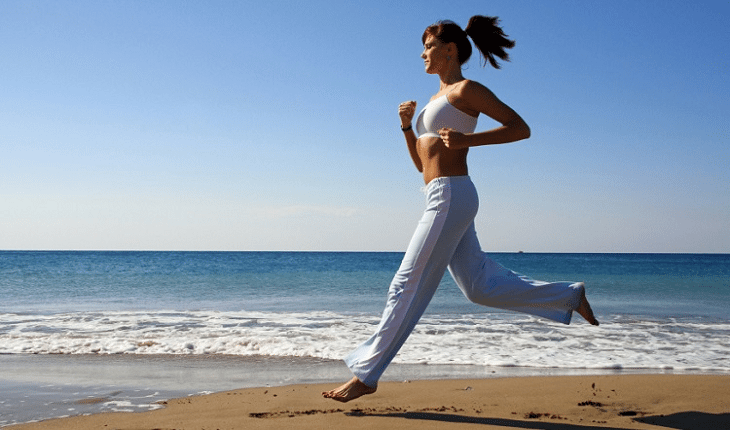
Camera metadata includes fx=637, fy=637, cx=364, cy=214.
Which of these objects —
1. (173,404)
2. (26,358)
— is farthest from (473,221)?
(26,358)

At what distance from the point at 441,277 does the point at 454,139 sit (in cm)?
66

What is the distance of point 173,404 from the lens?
3816 mm

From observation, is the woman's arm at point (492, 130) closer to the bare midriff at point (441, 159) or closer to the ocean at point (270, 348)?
the bare midriff at point (441, 159)

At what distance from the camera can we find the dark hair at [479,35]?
314 centimetres

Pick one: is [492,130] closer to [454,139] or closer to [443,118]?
[454,139]

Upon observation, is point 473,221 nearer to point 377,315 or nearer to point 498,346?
point 498,346

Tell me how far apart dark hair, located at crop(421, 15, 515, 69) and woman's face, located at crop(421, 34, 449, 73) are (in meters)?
0.02

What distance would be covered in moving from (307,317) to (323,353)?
14.3 feet

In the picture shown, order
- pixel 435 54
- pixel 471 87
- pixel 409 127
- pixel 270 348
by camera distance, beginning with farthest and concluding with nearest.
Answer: pixel 270 348, pixel 409 127, pixel 435 54, pixel 471 87

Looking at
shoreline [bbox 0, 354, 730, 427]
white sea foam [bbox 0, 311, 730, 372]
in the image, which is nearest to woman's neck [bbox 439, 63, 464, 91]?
shoreline [bbox 0, 354, 730, 427]

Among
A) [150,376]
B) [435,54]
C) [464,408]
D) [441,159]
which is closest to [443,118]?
[441,159]

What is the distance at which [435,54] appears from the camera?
10.3 ft

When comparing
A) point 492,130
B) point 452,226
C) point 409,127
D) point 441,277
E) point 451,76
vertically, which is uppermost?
point 451,76

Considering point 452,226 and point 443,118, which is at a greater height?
point 443,118
